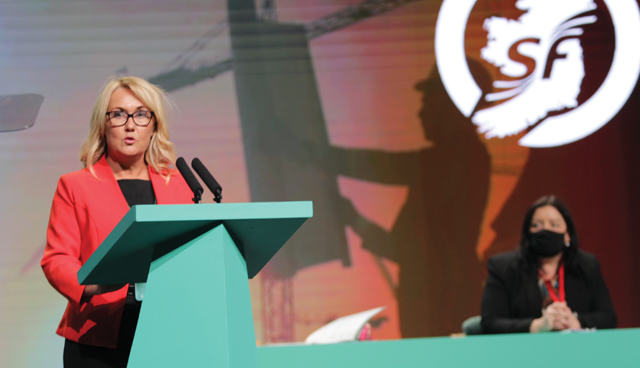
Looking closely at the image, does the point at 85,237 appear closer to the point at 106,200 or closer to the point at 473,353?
the point at 106,200

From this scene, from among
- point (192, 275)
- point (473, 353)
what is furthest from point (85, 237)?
point (473, 353)

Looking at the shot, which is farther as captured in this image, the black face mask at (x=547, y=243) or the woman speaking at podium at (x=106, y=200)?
the black face mask at (x=547, y=243)

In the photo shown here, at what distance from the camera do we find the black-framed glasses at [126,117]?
1.33 metres

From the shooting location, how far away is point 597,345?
1.40 m

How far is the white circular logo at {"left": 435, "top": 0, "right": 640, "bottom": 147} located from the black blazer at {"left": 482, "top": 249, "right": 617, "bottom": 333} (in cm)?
116

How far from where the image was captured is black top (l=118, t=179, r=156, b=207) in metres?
1.31

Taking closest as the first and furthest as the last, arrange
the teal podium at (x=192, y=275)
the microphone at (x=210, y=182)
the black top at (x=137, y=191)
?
the teal podium at (x=192, y=275) < the microphone at (x=210, y=182) < the black top at (x=137, y=191)

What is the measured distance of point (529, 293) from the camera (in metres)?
2.86

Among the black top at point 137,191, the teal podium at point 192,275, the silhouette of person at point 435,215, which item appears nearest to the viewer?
the teal podium at point 192,275

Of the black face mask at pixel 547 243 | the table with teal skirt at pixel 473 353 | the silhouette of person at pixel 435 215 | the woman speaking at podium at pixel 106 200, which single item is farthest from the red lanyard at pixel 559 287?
the woman speaking at podium at pixel 106 200

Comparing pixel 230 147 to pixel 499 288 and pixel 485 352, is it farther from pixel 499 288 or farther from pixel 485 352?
pixel 485 352

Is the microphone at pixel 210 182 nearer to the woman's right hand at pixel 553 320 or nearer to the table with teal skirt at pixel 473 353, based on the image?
the table with teal skirt at pixel 473 353

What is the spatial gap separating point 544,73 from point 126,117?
3204 millimetres

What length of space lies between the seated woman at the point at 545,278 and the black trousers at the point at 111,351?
2.06m
